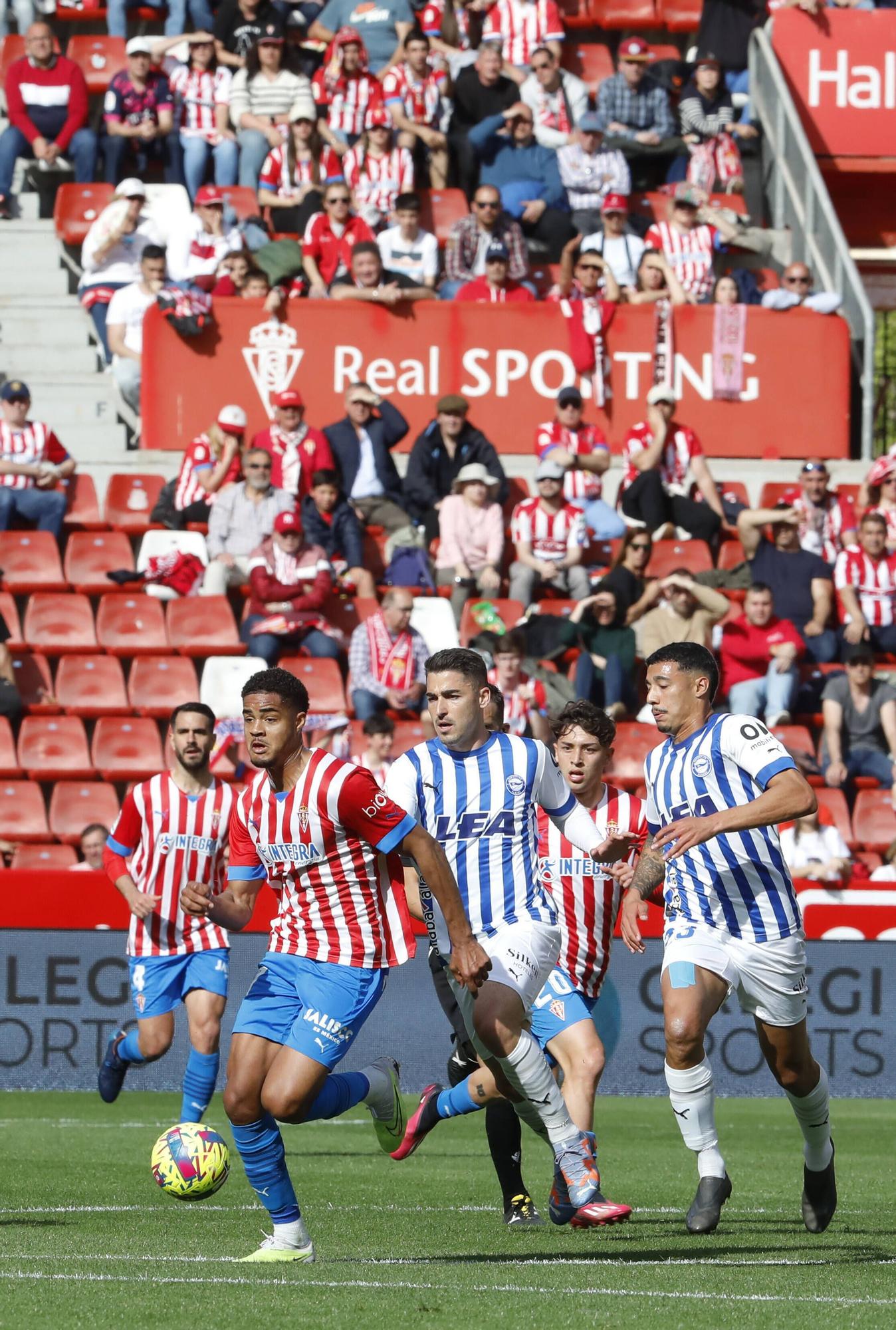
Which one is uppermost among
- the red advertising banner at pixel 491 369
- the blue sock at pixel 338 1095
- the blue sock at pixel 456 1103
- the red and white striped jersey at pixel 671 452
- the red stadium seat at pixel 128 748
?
the red advertising banner at pixel 491 369

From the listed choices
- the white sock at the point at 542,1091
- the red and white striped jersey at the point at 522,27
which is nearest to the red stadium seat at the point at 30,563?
the red and white striped jersey at the point at 522,27

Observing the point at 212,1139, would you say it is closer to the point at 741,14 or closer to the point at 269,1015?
the point at 269,1015

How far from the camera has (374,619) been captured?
16.5m

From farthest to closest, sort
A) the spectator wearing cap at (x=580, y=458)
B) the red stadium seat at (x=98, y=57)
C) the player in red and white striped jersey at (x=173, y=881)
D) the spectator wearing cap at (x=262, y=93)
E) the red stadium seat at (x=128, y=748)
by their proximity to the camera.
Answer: the red stadium seat at (x=98, y=57)
the spectator wearing cap at (x=262, y=93)
the spectator wearing cap at (x=580, y=458)
the red stadium seat at (x=128, y=748)
the player in red and white striped jersey at (x=173, y=881)

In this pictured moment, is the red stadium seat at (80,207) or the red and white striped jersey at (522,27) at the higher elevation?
the red and white striped jersey at (522,27)

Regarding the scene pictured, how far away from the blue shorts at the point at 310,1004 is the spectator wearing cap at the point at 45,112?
15.4 m

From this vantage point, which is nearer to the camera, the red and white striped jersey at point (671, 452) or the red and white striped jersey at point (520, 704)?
the red and white striped jersey at point (520, 704)

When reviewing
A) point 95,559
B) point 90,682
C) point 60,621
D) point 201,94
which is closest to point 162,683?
point 90,682

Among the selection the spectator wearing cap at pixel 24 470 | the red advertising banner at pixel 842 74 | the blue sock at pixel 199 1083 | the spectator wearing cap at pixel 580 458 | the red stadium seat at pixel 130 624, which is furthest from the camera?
the red advertising banner at pixel 842 74

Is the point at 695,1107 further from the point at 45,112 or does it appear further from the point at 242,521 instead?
the point at 45,112

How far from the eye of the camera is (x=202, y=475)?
1797cm

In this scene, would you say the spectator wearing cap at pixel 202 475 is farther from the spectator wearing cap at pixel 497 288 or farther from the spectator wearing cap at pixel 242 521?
the spectator wearing cap at pixel 497 288

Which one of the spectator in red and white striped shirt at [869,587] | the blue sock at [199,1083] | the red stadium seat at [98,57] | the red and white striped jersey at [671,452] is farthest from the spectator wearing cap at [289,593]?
the red stadium seat at [98,57]

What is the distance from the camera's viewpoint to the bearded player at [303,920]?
21.6 ft
